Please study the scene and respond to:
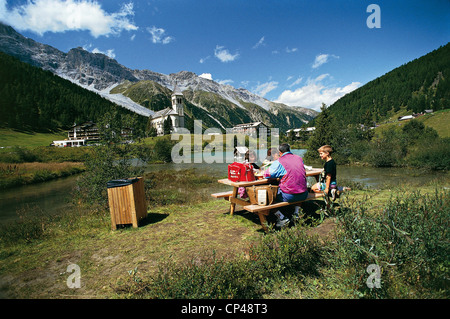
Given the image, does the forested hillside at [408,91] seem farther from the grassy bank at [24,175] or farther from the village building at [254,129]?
the grassy bank at [24,175]

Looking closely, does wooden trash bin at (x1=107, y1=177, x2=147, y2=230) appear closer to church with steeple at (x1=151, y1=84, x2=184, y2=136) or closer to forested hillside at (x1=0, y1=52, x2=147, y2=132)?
forested hillside at (x1=0, y1=52, x2=147, y2=132)

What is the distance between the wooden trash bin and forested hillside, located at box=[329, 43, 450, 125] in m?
142

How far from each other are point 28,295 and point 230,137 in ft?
268

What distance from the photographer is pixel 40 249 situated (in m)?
5.81

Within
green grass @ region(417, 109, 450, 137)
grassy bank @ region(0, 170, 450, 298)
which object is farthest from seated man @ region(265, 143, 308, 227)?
green grass @ region(417, 109, 450, 137)

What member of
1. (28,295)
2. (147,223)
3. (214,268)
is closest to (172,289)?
(214,268)

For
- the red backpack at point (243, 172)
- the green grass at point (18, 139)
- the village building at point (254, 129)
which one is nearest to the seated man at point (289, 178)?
the red backpack at point (243, 172)

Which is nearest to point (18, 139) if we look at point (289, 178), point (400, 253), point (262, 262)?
point (289, 178)

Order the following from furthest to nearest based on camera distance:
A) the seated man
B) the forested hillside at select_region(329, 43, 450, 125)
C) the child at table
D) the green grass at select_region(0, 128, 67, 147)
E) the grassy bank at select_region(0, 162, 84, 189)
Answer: the forested hillside at select_region(329, 43, 450, 125) < the green grass at select_region(0, 128, 67, 147) < the grassy bank at select_region(0, 162, 84, 189) < the child at table < the seated man

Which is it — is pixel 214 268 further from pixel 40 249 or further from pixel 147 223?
pixel 40 249

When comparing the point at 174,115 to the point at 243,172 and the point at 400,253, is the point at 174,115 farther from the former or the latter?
the point at 400,253

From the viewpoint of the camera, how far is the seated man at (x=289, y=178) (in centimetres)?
558

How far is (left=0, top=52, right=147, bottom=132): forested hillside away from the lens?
89.9 m

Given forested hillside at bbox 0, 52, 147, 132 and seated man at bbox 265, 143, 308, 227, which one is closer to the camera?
seated man at bbox 265, 143, 308, 227
